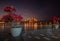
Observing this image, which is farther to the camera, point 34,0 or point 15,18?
point 34,0

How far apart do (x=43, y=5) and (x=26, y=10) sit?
3.12ft

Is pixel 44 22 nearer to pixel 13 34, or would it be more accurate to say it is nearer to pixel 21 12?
pixel 21 12

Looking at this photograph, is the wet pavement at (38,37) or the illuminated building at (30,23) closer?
the wet pavement at (38,37)

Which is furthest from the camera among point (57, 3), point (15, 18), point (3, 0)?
point (57, 3)

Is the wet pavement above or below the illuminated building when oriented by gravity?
below

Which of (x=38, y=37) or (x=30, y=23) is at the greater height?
(x=30, y=23)

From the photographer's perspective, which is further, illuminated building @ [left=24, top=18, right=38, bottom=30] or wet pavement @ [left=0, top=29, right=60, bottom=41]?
illuminated building @ [left=24, top=18, right=38, bottom=30]

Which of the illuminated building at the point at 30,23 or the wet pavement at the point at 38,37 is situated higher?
the illuminated building at the point at 30,23

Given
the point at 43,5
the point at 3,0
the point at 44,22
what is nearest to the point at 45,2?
the point at 43,5

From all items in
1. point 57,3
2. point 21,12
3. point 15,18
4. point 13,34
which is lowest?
point 13,34

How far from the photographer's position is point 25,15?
6434 millimetres

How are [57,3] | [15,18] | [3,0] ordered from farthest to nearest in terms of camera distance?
[57,3] → [3,0] → [15,18]

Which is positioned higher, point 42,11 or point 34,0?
Answer: point 34,0

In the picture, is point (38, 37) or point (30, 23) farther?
point (30, 23)
